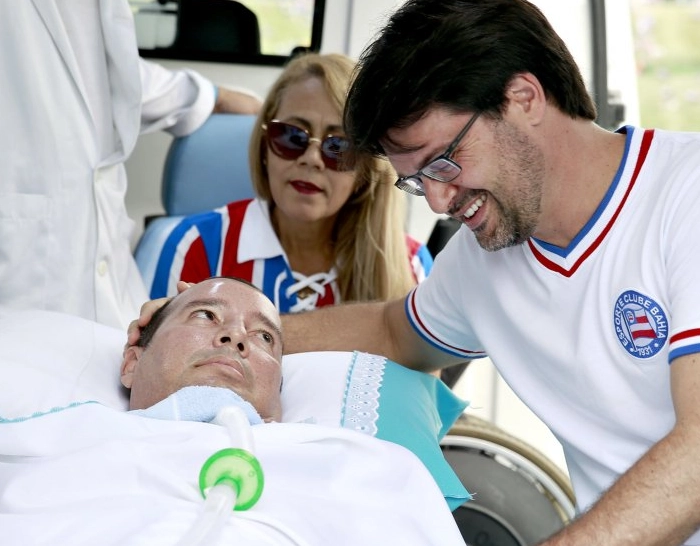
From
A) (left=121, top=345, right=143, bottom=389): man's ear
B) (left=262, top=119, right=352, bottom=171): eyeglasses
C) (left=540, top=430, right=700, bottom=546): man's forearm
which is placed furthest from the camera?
(left=262, top=119, right=352, bottom=171): eyeglasses

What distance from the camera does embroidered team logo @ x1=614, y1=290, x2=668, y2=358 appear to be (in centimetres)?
163

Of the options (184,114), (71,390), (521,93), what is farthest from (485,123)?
(184,114)

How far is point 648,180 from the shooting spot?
172 cm

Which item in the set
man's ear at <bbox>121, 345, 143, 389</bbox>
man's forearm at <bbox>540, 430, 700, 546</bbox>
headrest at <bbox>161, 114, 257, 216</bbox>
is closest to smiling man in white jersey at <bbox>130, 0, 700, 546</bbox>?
man's forearm at <bbox>540, 430, 700, 546</bbox>

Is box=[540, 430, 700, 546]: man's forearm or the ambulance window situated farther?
the ambulance window

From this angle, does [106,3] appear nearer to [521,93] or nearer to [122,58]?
[122,58]

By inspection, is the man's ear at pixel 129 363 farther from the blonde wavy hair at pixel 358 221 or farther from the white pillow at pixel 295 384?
the blonde wavy hair at pixel 358 221

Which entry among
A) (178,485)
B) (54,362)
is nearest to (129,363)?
(54,362)

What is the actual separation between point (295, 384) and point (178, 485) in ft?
2.28

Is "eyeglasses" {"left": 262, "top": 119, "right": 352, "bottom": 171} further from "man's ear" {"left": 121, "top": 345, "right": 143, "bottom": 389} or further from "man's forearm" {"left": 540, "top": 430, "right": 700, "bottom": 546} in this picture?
"man's forearm" {"left": 540, "top": 430, "right": 700, "bottom": 546}

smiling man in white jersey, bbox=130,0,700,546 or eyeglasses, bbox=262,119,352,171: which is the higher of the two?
smiling man in white jersey, bbox=130,0,700,546

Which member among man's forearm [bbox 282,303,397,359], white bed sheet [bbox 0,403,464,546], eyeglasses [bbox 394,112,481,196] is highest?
eyeglasses [bbox 394,112,481,196]

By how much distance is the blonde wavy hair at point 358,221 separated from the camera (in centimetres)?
263

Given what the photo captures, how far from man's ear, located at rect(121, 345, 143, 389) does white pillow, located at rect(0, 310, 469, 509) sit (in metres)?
0.04
